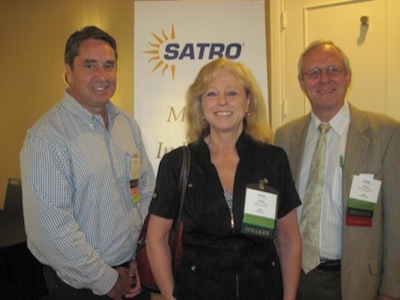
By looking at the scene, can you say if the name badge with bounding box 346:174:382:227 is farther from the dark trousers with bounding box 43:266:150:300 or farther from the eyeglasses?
the dark trousers with bounding box 43:266:150:300

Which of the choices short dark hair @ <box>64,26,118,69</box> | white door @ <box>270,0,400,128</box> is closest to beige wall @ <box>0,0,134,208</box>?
white door @ <box>270,0,400,128</box>

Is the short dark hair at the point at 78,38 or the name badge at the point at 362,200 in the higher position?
the short dark hair at the point at 78,38

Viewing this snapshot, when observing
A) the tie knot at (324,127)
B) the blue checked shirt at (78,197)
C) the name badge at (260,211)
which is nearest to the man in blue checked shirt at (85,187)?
the blue checked shirt at (78,197)

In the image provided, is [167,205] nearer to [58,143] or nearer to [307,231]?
[58,143]

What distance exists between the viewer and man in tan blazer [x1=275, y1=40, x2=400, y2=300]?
1.78 m

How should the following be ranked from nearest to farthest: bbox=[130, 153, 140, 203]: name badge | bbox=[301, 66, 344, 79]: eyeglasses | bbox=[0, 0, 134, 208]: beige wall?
bbox=[301, 66, 344, 79]: eyeglasses
bbox=[130, 153, 140, 203]: name badge
bbox=[0, 0, 134, 208]: beige wall

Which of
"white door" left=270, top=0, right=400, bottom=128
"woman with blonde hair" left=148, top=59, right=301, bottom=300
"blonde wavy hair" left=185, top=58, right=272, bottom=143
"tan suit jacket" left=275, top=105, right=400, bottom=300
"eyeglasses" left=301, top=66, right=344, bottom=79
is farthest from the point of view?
"white door" left=270, top=0, right=400, bottom=128

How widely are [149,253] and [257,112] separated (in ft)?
2.50

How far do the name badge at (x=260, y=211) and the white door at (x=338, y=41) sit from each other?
163 centimetres

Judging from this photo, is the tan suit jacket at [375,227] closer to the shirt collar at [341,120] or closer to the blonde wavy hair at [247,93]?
the shirt collar at [341,120]

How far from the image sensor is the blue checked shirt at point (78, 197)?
169cm

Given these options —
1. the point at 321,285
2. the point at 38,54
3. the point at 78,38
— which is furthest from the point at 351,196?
the point at 38,54

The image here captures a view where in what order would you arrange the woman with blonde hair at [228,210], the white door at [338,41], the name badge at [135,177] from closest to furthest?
1. the woman with blonde hair at [228,210]
2. the name badge at [135,177]
3. the white door at [338,41]

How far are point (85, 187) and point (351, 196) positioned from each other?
1225 millimetres
